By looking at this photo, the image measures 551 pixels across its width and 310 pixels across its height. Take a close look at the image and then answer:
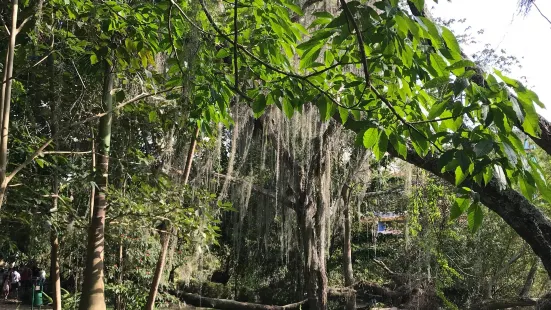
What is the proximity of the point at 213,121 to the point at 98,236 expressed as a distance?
0.84 metres

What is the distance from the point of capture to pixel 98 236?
2354 mm

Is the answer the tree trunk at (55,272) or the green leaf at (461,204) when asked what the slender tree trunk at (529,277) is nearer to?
the tree trunk at (55,272)

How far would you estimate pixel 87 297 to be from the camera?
2281 millimetres

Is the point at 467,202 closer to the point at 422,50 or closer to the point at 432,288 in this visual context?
the point at 422,50

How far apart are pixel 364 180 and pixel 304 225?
1738mm

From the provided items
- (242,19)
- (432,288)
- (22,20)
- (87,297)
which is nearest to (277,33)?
(242,19)

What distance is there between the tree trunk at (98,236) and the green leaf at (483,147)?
1789 mm

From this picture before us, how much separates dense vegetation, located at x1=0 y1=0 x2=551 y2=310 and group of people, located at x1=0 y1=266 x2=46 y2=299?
22.4ft

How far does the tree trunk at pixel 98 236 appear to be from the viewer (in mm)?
2287

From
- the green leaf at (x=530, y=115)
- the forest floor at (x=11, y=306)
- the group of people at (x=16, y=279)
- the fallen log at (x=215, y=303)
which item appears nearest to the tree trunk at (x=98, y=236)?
the green leaf at (x=530, y=115)

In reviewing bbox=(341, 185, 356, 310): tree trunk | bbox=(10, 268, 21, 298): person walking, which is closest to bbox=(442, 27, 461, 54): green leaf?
bbox=(341, 185, 356, 310): tree trunk

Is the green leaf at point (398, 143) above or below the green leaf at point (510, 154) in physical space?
above

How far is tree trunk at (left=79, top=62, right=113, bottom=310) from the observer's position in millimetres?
2287

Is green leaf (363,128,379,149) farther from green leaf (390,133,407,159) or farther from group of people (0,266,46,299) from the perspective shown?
group of people (0,266,46,299)
